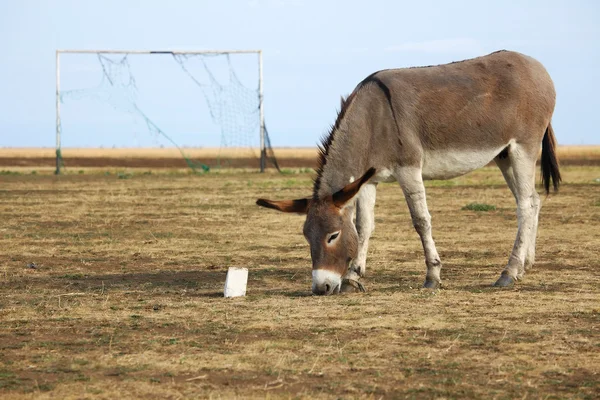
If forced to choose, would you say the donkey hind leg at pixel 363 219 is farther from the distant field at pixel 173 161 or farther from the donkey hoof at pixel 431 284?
the distant field at pixel 173 161

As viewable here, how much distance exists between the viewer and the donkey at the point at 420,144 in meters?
10.1

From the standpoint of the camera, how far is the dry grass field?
6.64 metres

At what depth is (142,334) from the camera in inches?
328

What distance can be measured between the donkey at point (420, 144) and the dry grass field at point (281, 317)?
1.75 feet

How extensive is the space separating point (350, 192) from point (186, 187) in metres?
20.8

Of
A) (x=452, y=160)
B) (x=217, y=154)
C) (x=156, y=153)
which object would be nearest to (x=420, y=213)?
(x=452, y=160)

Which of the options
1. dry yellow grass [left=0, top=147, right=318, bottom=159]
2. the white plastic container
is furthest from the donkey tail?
dry yellow grass [left=0, top=147, right=318, bottom=159]

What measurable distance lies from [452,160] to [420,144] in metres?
0.50

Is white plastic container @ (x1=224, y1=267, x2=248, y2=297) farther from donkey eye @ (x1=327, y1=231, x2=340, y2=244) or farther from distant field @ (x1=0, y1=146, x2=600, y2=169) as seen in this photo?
distant field @ (x1=0, y1=146, x2=600, y2=169)

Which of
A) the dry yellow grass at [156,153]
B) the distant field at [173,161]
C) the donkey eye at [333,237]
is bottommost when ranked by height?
the dry yellow grass at [156,153]

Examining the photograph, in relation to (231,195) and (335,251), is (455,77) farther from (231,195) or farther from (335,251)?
(231,195)

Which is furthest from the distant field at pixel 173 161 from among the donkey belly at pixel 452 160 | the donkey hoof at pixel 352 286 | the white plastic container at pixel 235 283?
the white plastic container at pixel 235 283

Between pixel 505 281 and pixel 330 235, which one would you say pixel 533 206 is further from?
pixel 330 235

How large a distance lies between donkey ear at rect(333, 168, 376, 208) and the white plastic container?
1334mm
